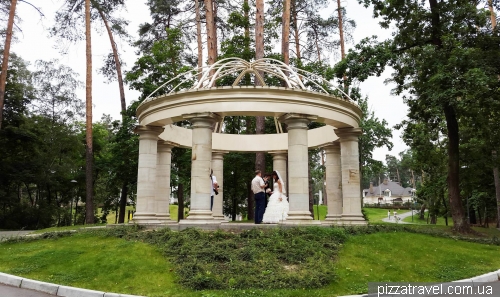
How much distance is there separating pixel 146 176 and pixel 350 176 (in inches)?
370

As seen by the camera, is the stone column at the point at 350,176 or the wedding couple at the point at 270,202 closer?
the wedding couple at the point at 270,202

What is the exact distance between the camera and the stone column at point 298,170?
15.0 m

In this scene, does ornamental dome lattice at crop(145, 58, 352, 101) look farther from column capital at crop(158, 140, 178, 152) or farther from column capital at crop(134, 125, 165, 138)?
column capital at crop(158, 140, 178, 152)

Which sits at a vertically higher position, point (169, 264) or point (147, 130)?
point (147, 130)

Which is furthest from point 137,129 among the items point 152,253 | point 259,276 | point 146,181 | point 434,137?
point 434,137

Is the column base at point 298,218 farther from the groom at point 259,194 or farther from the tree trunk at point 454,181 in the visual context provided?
the tree trunk at point 454,181

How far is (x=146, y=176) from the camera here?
17547mm

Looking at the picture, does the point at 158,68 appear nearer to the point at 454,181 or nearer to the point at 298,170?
the point at 298,170

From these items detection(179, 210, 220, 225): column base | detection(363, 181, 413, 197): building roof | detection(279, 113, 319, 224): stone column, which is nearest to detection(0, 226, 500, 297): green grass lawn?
detection(179, 210, 220, 225): column base

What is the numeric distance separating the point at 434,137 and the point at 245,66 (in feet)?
54.2

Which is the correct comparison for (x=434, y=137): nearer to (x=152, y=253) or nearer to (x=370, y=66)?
(x=370, y=66)

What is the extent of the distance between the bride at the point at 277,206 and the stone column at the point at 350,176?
3293 mm

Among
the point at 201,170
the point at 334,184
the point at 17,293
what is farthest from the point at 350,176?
the point at 17,293

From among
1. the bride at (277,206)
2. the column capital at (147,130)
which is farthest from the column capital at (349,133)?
the column capital at (147,130)
